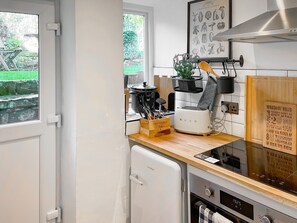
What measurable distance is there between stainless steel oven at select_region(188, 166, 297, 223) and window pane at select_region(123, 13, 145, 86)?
1.32 meters

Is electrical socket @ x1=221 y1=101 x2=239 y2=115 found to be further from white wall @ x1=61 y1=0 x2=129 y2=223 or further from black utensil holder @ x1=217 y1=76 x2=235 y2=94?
white wall @ x1=61 y1=0 x2=129 y2=223

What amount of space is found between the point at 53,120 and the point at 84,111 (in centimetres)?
29

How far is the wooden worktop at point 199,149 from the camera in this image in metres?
1.09

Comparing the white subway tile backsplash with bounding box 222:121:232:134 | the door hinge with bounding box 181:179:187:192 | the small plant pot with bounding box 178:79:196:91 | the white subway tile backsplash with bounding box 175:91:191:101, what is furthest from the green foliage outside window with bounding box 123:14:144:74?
the door hinge with bounding box 181:179:187:192

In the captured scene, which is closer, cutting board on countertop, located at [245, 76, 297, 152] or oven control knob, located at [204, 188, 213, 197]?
oven control knob, located at [204, 188, 213, 197]

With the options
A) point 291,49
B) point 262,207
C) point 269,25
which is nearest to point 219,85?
point 291,49

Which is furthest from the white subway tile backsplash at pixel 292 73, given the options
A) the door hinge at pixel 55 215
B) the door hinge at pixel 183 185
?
the door hinge at pixel 55 215

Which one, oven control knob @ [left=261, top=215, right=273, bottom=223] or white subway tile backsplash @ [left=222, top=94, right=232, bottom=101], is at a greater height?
white subway tile backsplash @ [left=222, top=94, right=232, bottom=101]

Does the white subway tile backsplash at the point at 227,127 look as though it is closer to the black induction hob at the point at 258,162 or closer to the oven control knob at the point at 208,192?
the black induction hob at the point at 258,162

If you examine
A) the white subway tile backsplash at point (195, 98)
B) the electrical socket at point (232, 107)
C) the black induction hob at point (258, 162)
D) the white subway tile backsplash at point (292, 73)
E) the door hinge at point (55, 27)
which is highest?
the door hinge at point (55, 27)

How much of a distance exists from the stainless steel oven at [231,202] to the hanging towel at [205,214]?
26 millimetres

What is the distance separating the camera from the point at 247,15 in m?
1.75

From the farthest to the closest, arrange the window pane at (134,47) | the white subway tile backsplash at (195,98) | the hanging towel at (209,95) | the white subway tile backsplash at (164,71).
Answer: the window pane at (134,47)
the white subway tile backsplash at (164,71)
the white subway tile backsplash at (195,98)
the hanging towel at (209,95)

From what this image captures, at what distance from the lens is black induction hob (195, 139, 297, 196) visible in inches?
47.3
